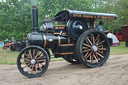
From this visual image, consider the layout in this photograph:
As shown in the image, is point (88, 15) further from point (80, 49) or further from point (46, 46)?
point (46, 46)

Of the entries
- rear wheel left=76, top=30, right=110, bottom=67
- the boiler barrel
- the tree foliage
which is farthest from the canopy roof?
the tree foliage

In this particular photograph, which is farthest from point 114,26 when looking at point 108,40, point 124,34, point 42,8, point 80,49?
point 80,49

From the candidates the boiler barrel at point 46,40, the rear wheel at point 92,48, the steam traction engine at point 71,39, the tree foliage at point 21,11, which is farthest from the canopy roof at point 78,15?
the tree foliage at point 21,11

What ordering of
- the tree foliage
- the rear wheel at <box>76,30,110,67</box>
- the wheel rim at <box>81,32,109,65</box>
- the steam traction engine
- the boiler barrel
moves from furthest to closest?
the tree foliage < the wheel rim at <box>81,32,109,65</box> < the rear wheel at <box>76,30,110,67</box> < the steam traction engine < the boiler barrel

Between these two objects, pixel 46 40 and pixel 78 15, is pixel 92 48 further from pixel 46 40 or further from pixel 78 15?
pixel 46 40

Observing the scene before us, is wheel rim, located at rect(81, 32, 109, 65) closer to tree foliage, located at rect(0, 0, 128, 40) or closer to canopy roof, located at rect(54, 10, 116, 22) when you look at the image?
canopy roof, located at rect(54, 10, 116, 22)

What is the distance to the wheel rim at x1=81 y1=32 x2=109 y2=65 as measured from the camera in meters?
5.93

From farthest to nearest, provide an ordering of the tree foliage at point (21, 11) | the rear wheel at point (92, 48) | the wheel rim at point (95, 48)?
the tree foliage at point (21, 11) → the wheel rim at point (95, 48) → the rear wheel at point (92, 48)

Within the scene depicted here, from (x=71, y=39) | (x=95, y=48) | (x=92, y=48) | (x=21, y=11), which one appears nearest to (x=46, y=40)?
(x=71, y=39)

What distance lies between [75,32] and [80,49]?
764 mm

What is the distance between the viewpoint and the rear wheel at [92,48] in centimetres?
562

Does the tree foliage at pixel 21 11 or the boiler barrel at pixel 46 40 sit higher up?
the tree foliage at pixel 21 11

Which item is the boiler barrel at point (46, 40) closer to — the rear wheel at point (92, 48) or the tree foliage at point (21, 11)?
the rear wheel at point (92, 48)

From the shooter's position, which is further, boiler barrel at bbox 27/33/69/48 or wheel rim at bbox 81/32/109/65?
wheel rim at bbox 81/32/109/65
